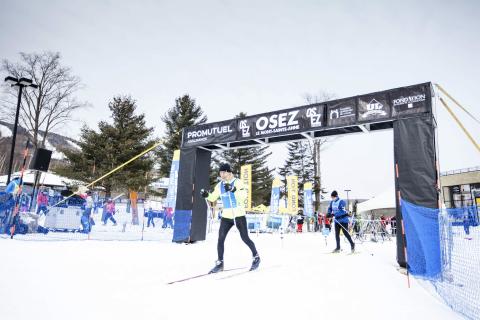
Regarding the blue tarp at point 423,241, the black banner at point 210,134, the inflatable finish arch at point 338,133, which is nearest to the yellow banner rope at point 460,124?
the inflatable finish arch at point 338,133

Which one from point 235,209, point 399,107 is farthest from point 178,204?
point 399,107

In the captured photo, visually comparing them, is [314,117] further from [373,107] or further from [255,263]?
[255,263]

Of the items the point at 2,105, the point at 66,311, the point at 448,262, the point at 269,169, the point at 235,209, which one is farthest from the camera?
the point at 269,169

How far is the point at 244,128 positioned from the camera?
10109mm

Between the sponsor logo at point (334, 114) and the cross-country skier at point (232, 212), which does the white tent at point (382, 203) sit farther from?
the cross-country skier at point (232, 212)

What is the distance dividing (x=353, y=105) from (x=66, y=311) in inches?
300

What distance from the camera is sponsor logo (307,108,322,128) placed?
8.61 meters

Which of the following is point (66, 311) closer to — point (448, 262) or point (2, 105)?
point (448, 262)

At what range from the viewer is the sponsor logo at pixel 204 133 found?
10.6 metres

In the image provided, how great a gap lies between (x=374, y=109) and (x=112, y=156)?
75.2ft

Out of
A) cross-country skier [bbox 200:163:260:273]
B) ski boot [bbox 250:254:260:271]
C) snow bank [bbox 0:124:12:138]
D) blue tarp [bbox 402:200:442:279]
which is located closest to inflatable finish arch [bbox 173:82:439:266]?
blue tarp [bbox 402:200:442:279]

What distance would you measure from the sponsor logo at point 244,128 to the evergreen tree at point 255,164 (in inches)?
989

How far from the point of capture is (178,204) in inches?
431

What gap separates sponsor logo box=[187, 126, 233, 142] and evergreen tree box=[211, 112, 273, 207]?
23707 millimetres
